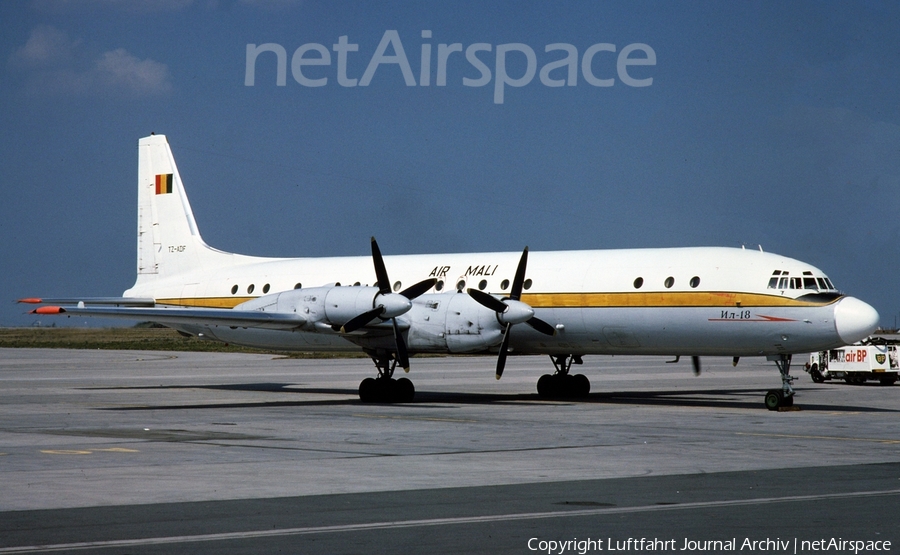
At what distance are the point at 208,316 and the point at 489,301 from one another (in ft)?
24.9

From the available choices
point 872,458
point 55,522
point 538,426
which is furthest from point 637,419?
point 55,522

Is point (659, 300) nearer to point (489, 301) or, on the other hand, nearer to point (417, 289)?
point (489, 301)

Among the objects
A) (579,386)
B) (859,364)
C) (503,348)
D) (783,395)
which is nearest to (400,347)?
(503,348)

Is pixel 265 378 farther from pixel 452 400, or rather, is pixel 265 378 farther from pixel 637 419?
pixel 637 419

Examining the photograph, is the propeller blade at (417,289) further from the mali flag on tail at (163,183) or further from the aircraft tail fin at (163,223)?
the mali flag on tail at (163,183)

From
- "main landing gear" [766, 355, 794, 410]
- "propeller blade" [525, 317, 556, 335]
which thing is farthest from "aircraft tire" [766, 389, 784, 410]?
"propeller blade" [525, 317, 556, 335]

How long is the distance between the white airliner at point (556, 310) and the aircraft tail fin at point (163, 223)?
4333 mm

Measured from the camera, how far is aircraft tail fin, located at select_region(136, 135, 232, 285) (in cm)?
3753

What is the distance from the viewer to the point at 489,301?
88.5ft

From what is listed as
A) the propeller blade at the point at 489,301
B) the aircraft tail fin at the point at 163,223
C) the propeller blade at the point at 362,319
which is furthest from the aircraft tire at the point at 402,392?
the aircraft tail fin at the point at 163,223

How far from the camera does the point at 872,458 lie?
16031 mm

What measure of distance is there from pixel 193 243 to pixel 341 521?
2842 cm

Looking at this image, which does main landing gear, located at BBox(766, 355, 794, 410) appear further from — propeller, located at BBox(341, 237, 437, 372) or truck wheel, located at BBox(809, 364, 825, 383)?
truck wheel, located at BBox(809, 364, 825, 383)

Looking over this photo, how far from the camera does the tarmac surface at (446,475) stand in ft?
31.6
